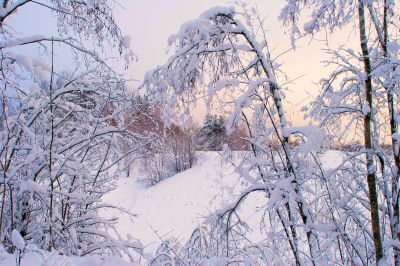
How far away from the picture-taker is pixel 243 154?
344 cm

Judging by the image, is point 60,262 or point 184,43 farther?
point 184,43

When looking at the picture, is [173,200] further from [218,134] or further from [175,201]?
[218,134]

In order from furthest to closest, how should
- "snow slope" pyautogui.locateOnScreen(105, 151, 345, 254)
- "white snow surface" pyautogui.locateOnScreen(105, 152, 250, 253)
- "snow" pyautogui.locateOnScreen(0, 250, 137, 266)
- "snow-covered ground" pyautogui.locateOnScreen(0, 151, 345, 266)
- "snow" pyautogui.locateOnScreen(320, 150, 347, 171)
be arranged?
1. "white snow surface" pyautogui.locateOnScreen(105, 152, 250, 253)
2. "snow slope" pyautogui.locateOnScreen(105, 151, 345, 254)
3. "snow-covered ground" pyautogui.locateOnScreen(0, 151, 345, 266)
4. "snow" pyautogui.locateOnScreen(320, 150, 347, 171)
5. "snow" pyautogui.locateOnScreen(0, 250, 137, 266)

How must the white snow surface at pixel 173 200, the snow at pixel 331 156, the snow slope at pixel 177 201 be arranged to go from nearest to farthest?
1. the snow at pixel 331 156
2. the snow slope at pixel 177 201
3. the white snow surface at pixel 173 200

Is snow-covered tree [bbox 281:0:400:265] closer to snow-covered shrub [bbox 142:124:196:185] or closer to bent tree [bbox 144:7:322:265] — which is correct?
bent tree [bbox 144:7:322:265]

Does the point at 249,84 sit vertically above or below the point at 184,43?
below

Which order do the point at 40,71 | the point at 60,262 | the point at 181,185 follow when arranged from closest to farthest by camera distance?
1. the point at 60,262
2. the point at 40,71
3. the point at 181,185

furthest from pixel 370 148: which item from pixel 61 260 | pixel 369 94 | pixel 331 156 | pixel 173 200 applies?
pixel 173 200

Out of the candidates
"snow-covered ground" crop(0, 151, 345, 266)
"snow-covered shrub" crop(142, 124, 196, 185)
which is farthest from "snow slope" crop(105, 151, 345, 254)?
"snow-covered shrub" crop(142, 124, 196, 185)

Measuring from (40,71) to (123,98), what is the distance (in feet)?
3.89

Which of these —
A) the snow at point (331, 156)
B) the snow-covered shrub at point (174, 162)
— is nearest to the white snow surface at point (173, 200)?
the snow-covered shrub at point (174, 162)

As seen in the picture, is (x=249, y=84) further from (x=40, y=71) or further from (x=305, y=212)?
(x=40, y=71)

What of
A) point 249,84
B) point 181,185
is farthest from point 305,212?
point 181,185

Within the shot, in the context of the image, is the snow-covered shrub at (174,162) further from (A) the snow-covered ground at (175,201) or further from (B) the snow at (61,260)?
(B) the snow at (61,260)
